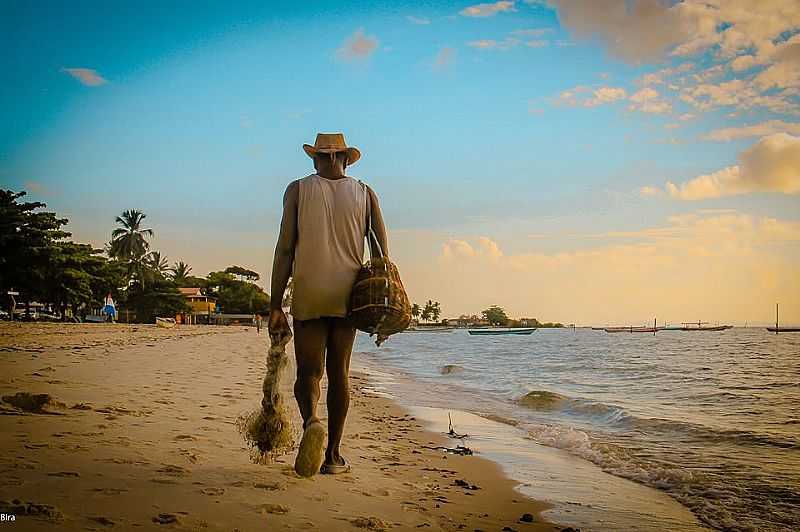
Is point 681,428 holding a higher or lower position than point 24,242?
lower

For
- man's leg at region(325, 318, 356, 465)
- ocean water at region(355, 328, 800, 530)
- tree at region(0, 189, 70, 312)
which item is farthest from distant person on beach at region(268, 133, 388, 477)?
tree at region(0, 189, 70, 312)

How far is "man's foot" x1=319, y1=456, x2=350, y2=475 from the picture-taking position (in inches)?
141

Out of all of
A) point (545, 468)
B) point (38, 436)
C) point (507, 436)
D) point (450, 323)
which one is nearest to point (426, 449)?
point (545, 468)

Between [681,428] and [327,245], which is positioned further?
[681,428]

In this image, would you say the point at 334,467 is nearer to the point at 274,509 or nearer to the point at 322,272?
the point at 274,509

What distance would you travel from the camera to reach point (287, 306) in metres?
3.68

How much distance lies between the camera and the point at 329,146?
3.69 meters

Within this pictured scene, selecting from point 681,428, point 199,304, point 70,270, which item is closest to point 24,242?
point 70,270

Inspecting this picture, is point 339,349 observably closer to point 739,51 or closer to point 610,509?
point 610,509

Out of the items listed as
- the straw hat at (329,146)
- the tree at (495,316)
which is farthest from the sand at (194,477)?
the tree at (495,316)

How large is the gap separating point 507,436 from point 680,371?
15.2 m

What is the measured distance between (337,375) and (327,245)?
748 mm

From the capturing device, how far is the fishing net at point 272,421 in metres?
3.57

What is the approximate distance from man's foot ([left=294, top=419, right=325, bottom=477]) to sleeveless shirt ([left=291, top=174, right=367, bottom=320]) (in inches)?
23.6
